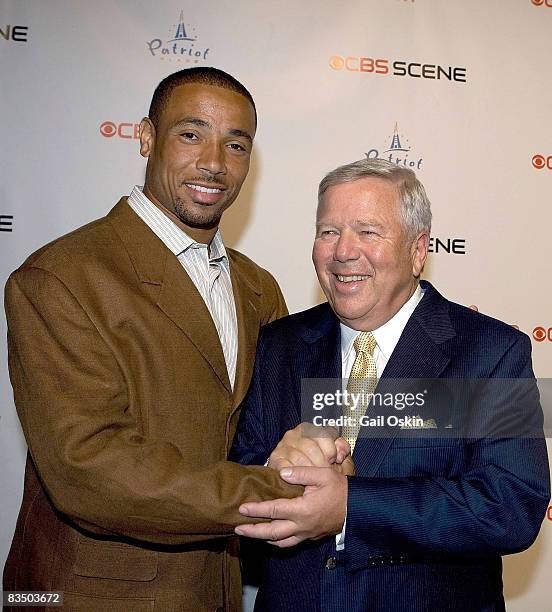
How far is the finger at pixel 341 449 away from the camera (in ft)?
5.35

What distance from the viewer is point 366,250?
170 cm

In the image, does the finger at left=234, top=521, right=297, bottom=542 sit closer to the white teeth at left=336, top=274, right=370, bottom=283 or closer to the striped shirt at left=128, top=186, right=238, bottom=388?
A: the striped shirt at left=128, top=186, right=238, bottom=388

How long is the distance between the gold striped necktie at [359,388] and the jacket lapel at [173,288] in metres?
0.31

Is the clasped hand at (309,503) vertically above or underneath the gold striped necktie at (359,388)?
underneath

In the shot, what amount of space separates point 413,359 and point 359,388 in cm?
14

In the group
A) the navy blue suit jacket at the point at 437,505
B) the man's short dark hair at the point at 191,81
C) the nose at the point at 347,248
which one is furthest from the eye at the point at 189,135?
the navy blue suit jacket at the point at 437,505

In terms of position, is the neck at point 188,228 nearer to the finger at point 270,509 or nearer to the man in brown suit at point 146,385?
the man in brown suit at point 146,385

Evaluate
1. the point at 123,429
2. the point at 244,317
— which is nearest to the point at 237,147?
the point at 244,317

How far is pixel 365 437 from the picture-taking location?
1617 mm

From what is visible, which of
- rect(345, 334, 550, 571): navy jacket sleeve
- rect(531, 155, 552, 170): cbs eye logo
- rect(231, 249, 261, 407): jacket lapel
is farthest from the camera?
rect(531, 155, 552, 170): cbs eye logo

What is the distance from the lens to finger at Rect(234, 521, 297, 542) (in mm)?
1568

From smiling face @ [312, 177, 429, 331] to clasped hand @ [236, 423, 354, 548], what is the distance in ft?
1.10

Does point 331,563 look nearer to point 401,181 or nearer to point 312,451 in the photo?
point 312,451

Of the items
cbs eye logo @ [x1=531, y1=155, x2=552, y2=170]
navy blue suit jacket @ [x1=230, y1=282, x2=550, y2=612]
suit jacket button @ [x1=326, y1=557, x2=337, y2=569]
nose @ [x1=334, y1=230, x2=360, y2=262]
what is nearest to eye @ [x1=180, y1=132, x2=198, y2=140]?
nose @ [x1=334, y1=230, x2=360, y2=262]
